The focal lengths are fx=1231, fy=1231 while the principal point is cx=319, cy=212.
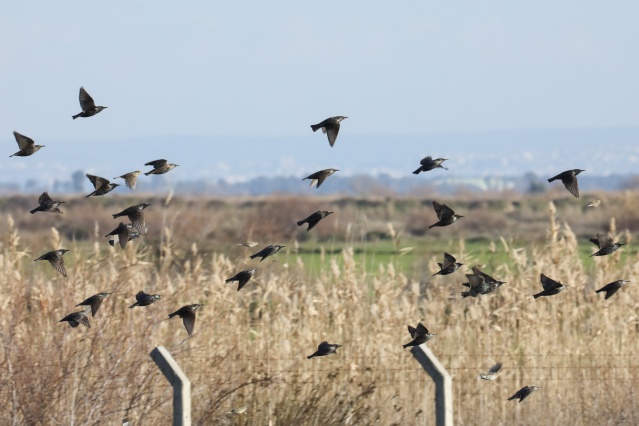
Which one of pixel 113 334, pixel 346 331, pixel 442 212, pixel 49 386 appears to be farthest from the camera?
pixel 346 331

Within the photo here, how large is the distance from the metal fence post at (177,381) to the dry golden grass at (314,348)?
0.85m

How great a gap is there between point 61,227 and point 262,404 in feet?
87.3

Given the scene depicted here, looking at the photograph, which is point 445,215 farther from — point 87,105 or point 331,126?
point 87,105

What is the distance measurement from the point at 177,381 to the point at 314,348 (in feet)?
9.53

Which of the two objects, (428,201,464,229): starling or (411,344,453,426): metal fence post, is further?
(411,344,453,426): metal fence post

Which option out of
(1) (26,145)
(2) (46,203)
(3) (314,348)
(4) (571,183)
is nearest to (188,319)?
(2) (46,203)

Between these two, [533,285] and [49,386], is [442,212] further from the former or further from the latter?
[533,285]

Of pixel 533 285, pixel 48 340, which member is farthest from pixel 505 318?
pixel 48 340

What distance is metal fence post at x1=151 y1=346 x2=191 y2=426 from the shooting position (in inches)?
293

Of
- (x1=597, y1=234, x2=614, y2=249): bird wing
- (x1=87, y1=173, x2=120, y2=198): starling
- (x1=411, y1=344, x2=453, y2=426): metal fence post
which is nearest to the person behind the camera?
(x1=87, y1=173, x2=120, y2=198): starling

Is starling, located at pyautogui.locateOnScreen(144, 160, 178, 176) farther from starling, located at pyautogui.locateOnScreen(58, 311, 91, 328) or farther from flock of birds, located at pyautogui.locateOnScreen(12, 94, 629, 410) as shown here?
starling, located at pyautogui.locateOnScreen(58, 311, 91, 328)

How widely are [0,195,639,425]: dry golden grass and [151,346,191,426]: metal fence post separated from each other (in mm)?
847

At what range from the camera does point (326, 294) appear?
1092 centimetres

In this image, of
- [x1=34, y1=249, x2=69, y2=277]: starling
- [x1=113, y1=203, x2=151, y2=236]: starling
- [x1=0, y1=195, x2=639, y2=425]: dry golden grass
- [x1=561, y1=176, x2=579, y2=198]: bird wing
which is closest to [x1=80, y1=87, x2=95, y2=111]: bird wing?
[x1=113, y1=203, x2=151, y2=236]: starling
